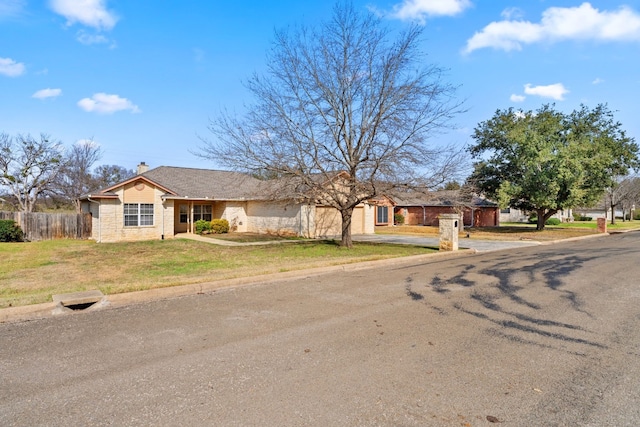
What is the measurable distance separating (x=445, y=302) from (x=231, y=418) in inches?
194

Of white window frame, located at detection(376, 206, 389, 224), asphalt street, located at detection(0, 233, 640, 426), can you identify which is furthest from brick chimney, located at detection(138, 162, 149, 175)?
asphalt street, located at detection(0, 233, 640, 426)

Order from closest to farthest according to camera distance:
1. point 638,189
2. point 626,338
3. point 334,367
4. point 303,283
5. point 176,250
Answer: point 334,367
point 626,338
point 303,283
point 176,250
point 638,189

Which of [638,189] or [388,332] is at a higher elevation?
[638,189]

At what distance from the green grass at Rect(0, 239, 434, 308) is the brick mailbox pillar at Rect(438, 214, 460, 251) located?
4.09 feet

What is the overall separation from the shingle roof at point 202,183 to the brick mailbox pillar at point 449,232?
1161 centimetres

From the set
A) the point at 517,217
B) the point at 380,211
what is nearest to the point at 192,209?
the point at 380,211

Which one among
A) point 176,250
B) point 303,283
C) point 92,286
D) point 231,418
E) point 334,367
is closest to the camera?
point 231,418

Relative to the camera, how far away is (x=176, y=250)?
15.9 m

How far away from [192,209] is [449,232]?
16441mm

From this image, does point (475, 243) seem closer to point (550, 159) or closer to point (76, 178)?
point (550, 159)

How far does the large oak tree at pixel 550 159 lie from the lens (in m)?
26.5

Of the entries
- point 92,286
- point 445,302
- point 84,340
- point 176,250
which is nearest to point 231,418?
point 84,340

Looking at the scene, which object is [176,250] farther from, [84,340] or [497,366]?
[497,366]

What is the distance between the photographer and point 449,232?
634 inches
